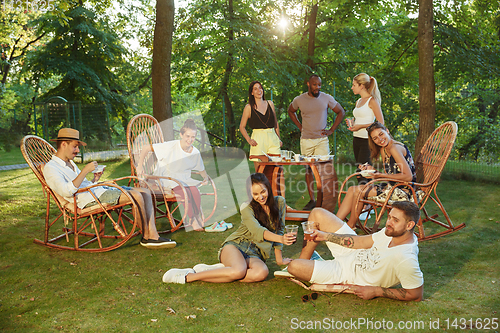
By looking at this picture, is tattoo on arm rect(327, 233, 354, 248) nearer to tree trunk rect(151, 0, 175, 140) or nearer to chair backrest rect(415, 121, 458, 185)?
chair backrest rect(415, 121, 458, 185)

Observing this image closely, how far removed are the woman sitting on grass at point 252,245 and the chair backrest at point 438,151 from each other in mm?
1783

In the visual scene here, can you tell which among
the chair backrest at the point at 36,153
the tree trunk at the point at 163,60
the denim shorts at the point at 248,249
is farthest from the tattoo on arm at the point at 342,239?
the tree trunk at the point at 163,60

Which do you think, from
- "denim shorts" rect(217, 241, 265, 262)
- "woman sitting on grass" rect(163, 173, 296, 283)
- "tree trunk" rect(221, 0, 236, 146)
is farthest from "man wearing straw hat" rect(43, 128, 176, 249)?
"tree trunk" rect(221, 0, 236, 146)

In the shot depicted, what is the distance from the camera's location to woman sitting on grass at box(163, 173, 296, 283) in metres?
3.11

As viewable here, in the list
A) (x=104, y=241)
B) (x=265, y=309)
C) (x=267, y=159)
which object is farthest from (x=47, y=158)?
(x=265, y=309)

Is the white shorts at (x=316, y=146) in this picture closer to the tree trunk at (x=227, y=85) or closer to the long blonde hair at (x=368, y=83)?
the long blonde hair at (x=368, y=83)

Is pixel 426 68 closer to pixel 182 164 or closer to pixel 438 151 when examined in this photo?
pixel 438 151

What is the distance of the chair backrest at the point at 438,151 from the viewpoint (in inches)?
159

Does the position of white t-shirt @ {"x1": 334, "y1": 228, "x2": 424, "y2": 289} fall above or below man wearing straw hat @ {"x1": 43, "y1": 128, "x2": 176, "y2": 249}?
below

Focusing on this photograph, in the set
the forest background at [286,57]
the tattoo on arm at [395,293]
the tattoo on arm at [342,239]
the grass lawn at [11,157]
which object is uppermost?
the forest background at [286,57]

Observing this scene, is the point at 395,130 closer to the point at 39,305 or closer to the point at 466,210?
the point at 466,210

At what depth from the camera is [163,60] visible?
6.38 meters

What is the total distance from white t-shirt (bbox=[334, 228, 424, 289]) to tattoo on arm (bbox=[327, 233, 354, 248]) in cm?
7

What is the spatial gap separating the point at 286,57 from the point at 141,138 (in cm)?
698
